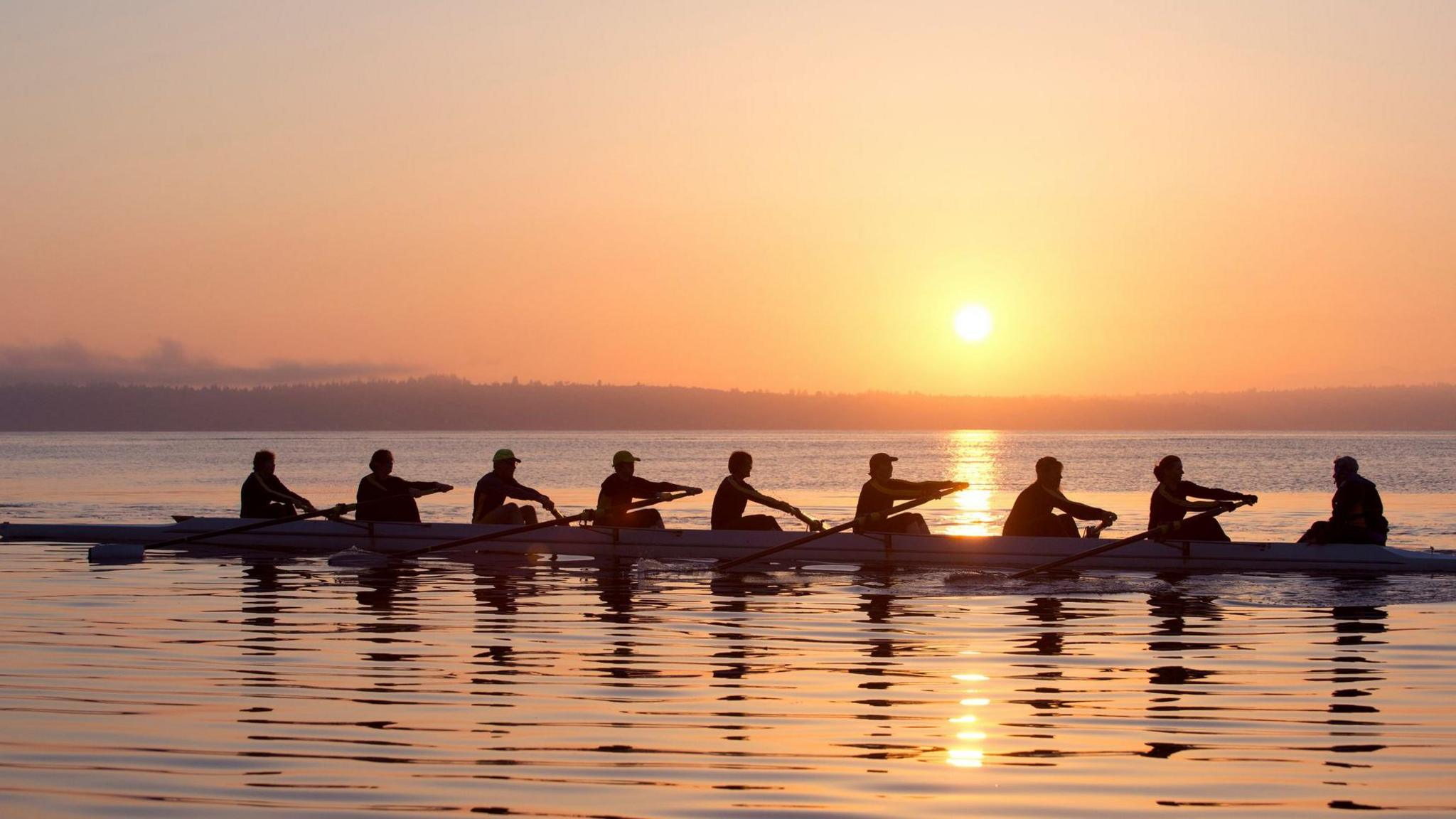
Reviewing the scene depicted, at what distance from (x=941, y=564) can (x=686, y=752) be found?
12525 mm

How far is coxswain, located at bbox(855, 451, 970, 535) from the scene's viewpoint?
69.1 feet

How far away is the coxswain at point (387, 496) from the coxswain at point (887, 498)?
261 inches

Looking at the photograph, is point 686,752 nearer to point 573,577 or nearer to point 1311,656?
point 1311,656

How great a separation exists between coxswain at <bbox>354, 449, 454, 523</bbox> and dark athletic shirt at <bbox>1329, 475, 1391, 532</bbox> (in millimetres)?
13153

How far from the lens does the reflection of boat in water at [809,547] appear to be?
20.3 metres

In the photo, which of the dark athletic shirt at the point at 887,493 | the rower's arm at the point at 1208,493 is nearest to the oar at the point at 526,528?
the dark athletic shirt at the point at 887,493

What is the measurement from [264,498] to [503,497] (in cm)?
472

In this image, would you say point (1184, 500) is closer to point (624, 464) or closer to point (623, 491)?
point (624, 464)

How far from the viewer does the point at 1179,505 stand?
20484 millimetres

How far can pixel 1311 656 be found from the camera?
13016mm

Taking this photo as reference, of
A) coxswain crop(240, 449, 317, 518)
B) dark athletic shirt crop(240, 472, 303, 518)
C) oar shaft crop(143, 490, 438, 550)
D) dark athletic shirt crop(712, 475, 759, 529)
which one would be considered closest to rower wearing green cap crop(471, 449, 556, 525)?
oar shaft crop(143, 490, 438, 550)

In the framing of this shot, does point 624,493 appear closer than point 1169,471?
No

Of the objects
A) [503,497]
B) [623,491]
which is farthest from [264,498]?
[623,491]

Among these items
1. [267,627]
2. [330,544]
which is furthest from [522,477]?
[267,627]
